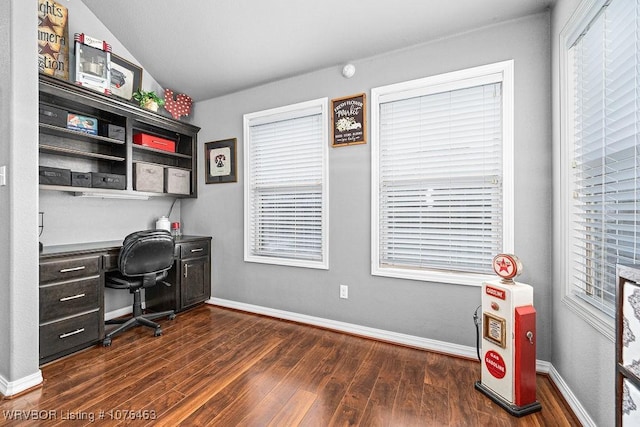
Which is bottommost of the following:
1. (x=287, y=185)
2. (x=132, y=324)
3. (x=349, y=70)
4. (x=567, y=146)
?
(x=132, y=324)

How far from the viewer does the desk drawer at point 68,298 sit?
1.98 metres

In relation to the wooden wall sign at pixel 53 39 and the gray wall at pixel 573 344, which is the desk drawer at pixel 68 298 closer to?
the wooden wall sign at pixel 53 39

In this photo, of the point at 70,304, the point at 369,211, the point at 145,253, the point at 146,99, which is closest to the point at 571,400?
the point at 369,211

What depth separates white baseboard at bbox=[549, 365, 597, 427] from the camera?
4.70 feet

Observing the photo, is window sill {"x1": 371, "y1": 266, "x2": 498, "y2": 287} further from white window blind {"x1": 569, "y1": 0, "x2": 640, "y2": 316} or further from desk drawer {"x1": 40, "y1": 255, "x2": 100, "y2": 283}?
desk drawer {"x1": 40, "y1": 255, "x2": 100, "y2": 283}

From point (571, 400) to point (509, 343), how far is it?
0.49 meters

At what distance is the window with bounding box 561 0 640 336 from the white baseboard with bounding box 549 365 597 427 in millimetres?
497

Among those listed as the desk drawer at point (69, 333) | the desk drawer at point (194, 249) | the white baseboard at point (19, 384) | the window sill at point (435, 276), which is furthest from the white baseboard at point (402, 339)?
the white baseboard at point (19, 384)

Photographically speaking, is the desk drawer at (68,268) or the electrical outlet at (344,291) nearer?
the desk drawer at (68,268)

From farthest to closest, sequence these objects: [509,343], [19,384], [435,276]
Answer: [435,276], [19,384], [509,343]

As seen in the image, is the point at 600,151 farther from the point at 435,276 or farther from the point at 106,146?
the point at 106,146

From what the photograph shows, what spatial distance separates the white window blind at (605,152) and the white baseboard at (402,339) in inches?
23.2

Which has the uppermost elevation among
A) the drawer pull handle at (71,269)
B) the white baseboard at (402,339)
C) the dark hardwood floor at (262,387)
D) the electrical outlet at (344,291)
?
the drawer pull handle at (71,269)

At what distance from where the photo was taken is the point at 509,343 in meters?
1.58
